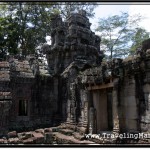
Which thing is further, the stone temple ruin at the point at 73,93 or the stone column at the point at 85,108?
the stone column at the point at 85,108

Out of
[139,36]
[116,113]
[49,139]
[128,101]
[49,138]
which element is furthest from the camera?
[139,36]

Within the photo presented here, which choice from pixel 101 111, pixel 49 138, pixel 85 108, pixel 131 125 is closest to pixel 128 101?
pixel 131 125

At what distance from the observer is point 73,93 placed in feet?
42.3

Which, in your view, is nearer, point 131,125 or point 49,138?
point 131,125

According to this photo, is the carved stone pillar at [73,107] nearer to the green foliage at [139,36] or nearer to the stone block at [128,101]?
the stone block at [128,101]

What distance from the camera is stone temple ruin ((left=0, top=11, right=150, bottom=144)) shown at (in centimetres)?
820

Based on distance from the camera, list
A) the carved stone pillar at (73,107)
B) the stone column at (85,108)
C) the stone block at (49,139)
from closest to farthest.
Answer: the stone block at (49,139) → the stone column at (85,108) → the carved stone pillar at (73,107)

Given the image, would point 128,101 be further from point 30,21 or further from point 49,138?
point 30,21

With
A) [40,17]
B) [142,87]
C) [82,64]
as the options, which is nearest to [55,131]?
[82,64]

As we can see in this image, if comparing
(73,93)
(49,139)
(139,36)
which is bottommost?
(49,139)

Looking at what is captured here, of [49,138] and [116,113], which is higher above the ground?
[116,113]

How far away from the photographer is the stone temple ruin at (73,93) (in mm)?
8195

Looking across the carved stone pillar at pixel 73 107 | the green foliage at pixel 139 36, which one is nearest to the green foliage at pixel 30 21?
the green foliage at pixel 139 36

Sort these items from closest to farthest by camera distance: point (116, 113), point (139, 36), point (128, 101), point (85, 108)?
point (128, 101) → point (116, 113) → point (85, 108) → point (139, 36)
